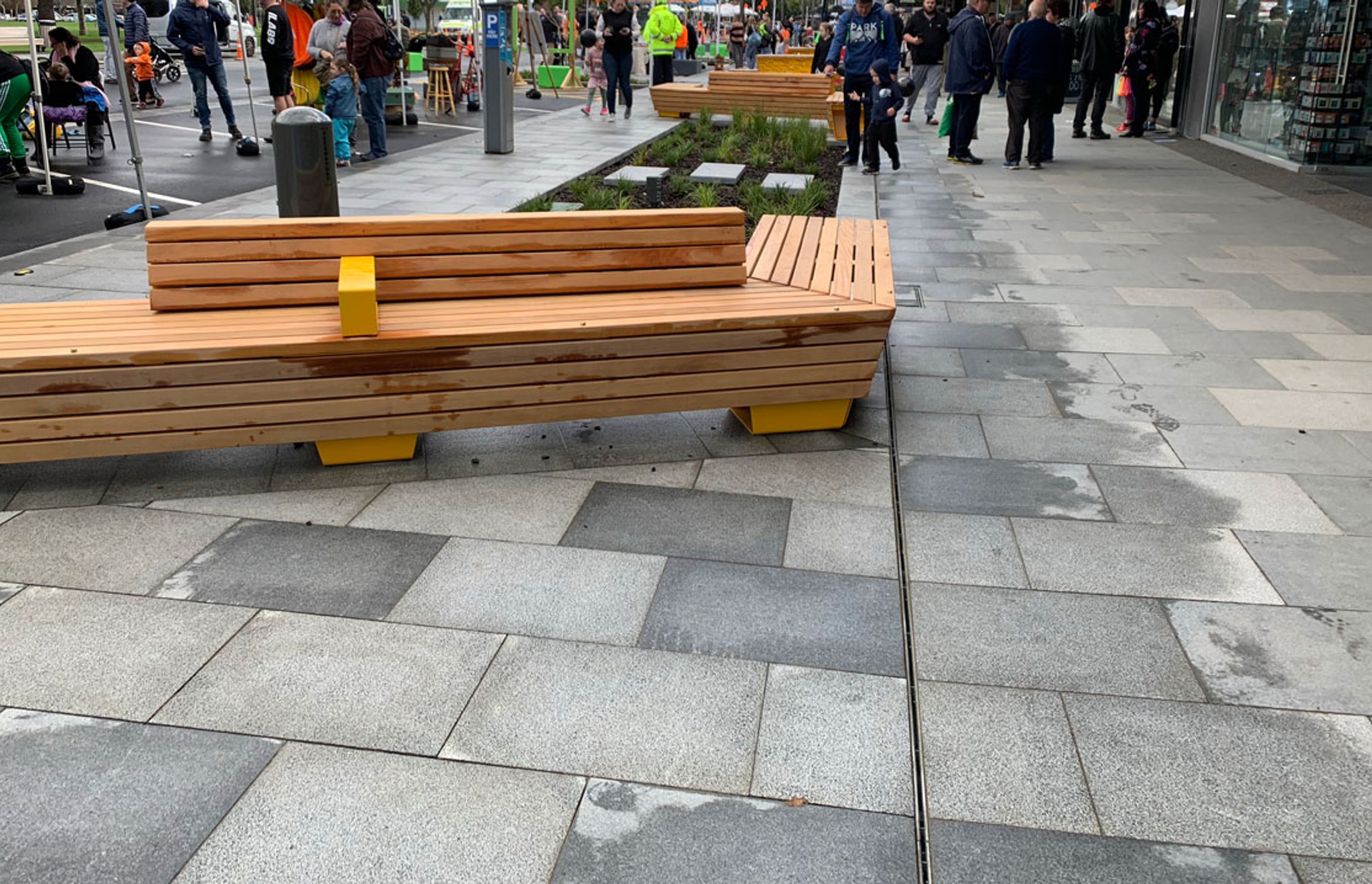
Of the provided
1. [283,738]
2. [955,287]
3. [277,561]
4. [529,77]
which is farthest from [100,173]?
[529,77]

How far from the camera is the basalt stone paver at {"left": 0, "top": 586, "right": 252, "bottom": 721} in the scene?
2.97m

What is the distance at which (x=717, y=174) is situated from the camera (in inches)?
457

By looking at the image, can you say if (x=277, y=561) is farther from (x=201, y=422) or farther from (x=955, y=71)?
(x=955, y=71)

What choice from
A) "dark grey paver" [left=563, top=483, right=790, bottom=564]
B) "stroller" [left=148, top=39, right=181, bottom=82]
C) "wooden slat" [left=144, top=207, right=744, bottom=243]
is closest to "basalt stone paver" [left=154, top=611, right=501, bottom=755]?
"dark grey paver" [left=563, top=483, right=790, bottom=564]

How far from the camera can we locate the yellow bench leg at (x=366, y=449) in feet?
14.7

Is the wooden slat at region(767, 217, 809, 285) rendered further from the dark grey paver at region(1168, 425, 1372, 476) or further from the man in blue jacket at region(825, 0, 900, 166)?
the man in blue jacket at region(825, 0, 900, 166)

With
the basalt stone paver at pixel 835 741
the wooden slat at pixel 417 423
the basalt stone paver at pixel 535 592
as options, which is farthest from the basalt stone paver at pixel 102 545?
the basalt stone paver at pixel 835 741

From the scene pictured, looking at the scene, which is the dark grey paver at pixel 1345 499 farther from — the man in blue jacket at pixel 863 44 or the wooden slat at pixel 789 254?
the man in blue jacket at pixel 863 44

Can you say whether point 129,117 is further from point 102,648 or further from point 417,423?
point 102,648

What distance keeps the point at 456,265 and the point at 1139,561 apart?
9.54ft

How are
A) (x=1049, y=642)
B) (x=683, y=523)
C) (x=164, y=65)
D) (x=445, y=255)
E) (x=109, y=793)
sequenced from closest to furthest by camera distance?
(x=109, y=793) < (x=1049, y=642) < (x=683, y=523) < (x=445, y=255) < (x=164, y=65)

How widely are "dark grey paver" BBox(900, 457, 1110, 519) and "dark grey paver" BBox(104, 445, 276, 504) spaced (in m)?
2.58

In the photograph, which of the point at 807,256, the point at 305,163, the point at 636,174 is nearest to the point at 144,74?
the point at 636,174

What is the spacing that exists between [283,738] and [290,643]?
0.48m
